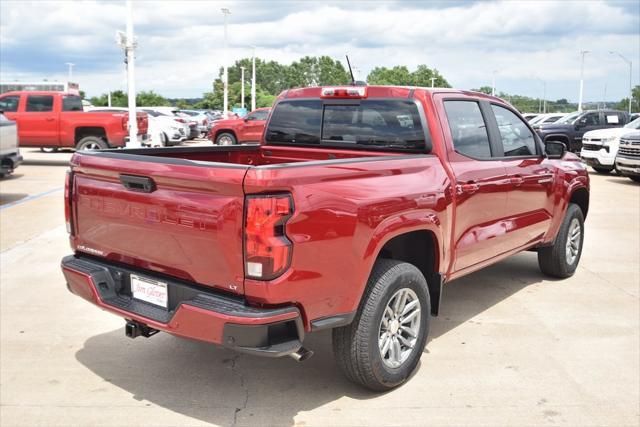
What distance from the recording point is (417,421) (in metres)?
3.65

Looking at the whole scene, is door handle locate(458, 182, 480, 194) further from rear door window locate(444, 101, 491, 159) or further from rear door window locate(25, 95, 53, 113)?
rear door window locate(25, 95, 53, 113)

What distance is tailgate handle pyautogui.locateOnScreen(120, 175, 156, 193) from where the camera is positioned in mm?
3496

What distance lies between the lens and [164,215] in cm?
343

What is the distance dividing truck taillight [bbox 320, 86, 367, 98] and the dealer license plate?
2.16 meters

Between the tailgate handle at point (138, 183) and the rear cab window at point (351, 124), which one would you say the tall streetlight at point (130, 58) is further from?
the tailgate handle at point (138, 183)

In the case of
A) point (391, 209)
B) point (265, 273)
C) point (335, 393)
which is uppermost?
point (391, 209)

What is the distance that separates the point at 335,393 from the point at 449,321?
1.70m

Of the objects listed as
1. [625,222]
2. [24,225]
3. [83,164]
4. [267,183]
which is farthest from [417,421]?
[625,222]

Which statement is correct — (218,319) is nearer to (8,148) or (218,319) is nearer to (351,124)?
(351,124)

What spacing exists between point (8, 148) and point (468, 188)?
33.4 ft

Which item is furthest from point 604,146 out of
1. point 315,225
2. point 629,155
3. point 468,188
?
point 315,225

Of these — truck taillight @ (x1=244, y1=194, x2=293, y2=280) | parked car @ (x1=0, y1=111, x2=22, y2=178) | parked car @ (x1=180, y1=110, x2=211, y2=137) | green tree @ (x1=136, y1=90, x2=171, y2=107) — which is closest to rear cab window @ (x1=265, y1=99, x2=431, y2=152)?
truck taillight @ (x1=244, y1=194, x2=293, y2=280)

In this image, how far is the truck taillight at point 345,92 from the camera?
15.8 feet

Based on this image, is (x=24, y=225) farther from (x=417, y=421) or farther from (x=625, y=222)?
(x=625, y=222)
